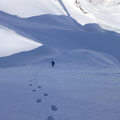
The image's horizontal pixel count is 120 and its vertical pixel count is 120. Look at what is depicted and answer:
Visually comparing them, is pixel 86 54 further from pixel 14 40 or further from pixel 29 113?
pixel 29 113

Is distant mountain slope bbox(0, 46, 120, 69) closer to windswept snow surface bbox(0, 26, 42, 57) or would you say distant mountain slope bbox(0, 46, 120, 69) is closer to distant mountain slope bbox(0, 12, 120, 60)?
windswept snow surface bbox(0, 26, 42, 57)

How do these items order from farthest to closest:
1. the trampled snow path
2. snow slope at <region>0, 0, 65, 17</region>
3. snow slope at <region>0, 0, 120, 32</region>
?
snow slope at <region>0, 0, 120, 32</region> → snow slope at <region>0, 0, 65, 17</region> → the trampled snow path

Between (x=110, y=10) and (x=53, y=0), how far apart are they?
17774 millimetres

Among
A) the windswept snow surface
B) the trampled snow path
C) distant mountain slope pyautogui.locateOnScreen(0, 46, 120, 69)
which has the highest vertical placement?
the trampled snow path

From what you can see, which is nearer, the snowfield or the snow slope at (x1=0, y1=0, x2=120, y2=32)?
the snowfield

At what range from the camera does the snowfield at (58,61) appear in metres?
6.74

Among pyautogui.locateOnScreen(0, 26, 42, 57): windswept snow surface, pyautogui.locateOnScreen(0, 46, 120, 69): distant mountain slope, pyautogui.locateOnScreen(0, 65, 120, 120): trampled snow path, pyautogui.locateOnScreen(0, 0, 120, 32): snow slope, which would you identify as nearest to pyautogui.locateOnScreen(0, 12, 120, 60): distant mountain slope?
pyautogui.locateOnScreen(0, 0, 120, 32): snow slope

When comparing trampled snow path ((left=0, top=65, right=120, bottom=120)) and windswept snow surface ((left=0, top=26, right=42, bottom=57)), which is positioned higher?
trampled snow path ((left=0, top=65, right=120, bottom=120))

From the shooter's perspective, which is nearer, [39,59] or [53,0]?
[39,59]

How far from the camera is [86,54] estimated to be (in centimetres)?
2472

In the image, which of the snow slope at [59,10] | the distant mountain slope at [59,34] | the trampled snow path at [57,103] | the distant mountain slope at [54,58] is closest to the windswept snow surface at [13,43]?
the distant mountain slope at [54,58]

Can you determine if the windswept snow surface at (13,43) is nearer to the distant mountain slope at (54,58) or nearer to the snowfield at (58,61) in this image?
the snowfield at (58,61)

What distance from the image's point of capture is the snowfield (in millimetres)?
6742

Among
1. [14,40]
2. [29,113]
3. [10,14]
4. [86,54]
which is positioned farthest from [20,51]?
[29,113]
